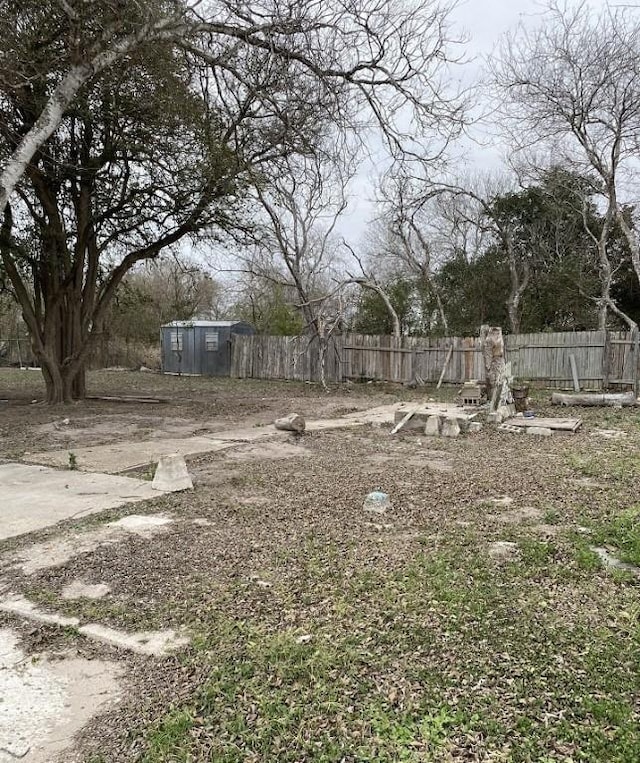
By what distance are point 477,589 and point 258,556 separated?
123 cm

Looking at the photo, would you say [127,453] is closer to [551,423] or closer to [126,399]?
[551,423]

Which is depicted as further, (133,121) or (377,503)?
(133,121)

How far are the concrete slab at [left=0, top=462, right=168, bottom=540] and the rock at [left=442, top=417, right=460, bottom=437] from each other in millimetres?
4307

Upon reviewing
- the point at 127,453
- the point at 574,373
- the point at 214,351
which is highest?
the point at 214,351

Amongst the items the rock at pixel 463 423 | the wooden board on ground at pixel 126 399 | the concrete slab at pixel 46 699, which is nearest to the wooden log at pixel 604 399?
the rock at pixel 463 423

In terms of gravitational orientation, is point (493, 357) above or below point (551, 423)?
above

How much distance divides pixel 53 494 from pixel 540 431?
600 centimetres

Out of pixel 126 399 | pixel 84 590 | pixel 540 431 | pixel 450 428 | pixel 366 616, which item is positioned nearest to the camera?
pixel 366 616

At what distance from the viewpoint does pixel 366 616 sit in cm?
258

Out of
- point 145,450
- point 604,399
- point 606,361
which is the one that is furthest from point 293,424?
point 606,361

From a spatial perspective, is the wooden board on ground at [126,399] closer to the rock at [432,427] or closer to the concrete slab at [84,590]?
the rock at [432,427]

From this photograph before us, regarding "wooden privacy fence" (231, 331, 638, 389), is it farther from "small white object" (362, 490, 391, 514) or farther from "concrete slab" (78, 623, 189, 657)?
"concrete slab" (78, 623, 189, 657)

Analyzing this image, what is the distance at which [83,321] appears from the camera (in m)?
11.5

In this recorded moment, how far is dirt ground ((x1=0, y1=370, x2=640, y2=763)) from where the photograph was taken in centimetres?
182
